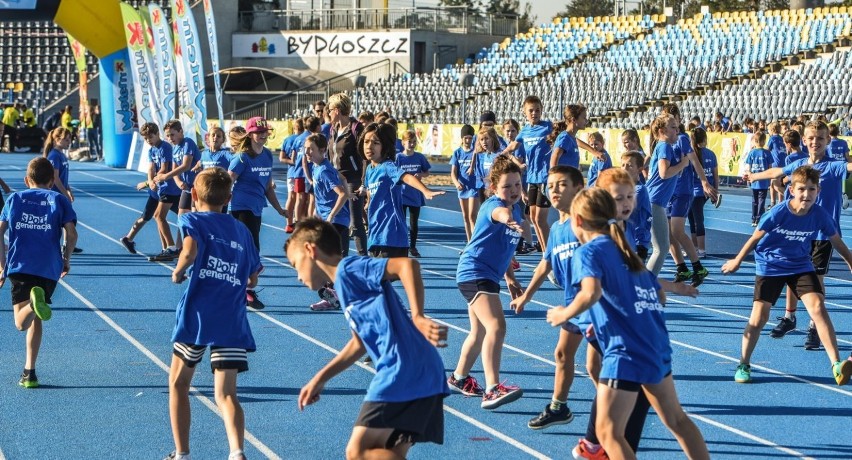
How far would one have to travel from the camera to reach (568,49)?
4341 centimetres

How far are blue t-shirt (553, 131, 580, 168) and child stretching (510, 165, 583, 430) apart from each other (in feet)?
22.7

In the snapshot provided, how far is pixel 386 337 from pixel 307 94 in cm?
4091

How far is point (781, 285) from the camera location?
8180 mm

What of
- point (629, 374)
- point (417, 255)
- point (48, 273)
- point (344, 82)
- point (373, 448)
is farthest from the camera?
point (344, 82)

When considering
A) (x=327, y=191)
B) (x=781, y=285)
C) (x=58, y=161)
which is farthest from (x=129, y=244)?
(x=781, y=285)

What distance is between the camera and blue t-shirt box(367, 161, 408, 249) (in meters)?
9.81

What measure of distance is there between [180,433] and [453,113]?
34.9 m

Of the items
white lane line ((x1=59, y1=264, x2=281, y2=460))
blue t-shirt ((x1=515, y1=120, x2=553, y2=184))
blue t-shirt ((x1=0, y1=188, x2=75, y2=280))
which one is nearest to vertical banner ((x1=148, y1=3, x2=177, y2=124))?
blue t-shirt ((x1=515, y1=120, x2=553, y2=184))

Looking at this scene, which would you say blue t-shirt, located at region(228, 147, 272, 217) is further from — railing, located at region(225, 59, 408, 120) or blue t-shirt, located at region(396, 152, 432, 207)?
railing, located at region(225, 59, 408, 120)

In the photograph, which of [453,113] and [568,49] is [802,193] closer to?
[453,113]

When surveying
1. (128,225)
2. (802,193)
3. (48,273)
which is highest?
(802,193)

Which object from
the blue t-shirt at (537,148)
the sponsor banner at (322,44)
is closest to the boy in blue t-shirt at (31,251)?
the blue t-shirt at (537,148)

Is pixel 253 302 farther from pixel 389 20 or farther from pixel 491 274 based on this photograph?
pixel 389 20

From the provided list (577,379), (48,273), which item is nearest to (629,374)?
(577,379)
